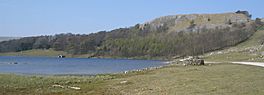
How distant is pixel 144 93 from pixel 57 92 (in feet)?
24.6

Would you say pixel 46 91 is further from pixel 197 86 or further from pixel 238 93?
pixel 238 93

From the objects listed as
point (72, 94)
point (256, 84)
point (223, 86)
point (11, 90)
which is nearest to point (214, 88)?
point (223, 86)

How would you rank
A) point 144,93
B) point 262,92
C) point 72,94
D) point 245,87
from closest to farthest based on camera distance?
point 262,92 < point 245,87 < point 144,93 < point 72,94

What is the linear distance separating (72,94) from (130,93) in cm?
436

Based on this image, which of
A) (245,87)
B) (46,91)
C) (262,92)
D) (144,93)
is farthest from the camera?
(46,91)

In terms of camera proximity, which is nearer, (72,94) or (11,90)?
(72,94)

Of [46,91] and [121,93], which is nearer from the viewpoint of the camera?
[121,93]

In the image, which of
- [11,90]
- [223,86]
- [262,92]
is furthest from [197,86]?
[11,90]

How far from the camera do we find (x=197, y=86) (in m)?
28.3

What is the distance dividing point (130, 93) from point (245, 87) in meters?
7.90

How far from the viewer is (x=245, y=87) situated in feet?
83.8

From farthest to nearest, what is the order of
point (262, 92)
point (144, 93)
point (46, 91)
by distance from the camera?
point (46, 91), point (144, 93), point (262, 92)

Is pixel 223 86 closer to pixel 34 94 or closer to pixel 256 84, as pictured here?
pixel 256 84

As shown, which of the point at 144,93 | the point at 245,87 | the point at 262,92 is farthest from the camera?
the point at 144,93
